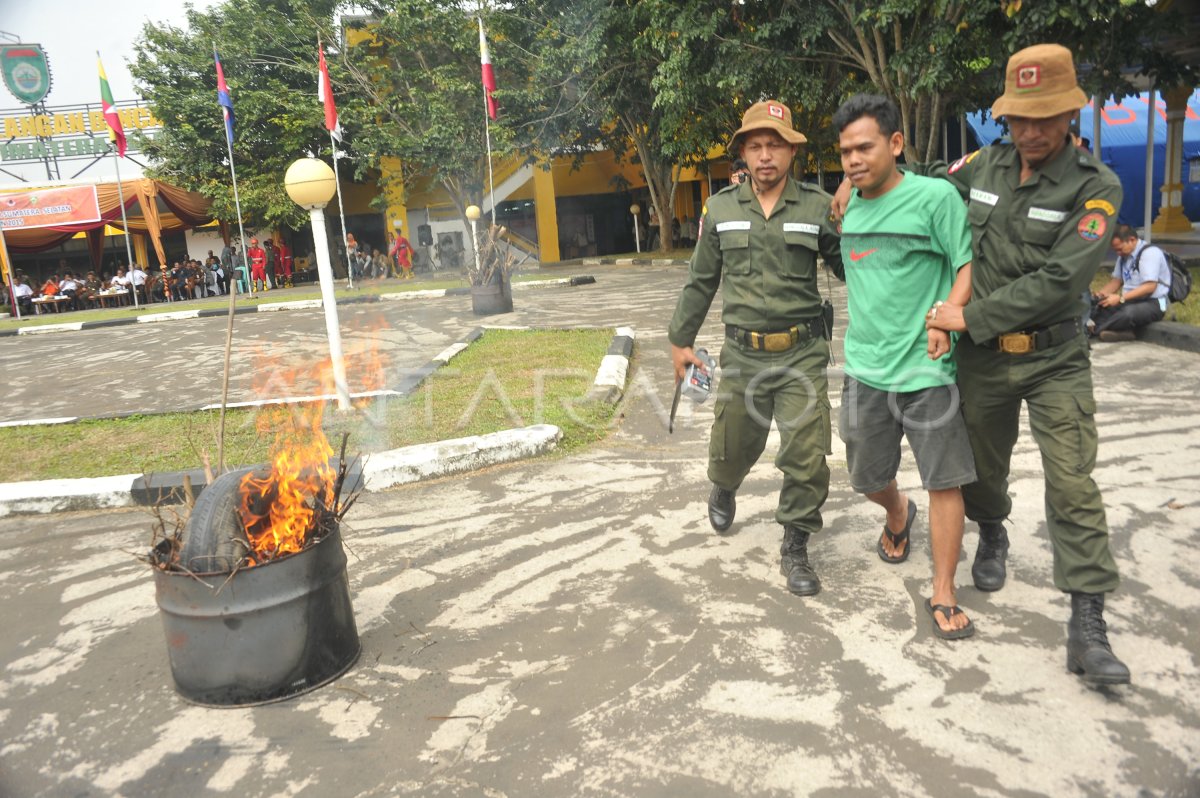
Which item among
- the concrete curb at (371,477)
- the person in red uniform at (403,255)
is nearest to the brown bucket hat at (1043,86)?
the concrete curb at (371,477)

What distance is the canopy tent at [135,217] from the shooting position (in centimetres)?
2666

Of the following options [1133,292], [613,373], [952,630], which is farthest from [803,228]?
[1133,292]

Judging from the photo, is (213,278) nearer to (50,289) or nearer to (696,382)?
(50,289)

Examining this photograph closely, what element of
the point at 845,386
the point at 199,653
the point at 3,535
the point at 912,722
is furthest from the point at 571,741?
the point at 3,535

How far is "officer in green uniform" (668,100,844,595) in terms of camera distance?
376 cm

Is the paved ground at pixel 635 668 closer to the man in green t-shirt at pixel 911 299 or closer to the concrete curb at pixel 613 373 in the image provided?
the man in green t-shirt at pixel 911 299

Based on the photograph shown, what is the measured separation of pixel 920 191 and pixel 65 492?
534cm

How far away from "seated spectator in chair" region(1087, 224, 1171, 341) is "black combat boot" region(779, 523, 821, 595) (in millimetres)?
6219

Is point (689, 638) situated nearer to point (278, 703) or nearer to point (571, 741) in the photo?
point (571, 741)

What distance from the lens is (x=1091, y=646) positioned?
2908 millimetres

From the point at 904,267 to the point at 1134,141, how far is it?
66.4ft

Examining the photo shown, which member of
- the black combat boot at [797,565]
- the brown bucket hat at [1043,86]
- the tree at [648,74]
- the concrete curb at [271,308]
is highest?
the tree at [648,74]

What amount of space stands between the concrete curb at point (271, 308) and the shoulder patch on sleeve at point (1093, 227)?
1730 cm

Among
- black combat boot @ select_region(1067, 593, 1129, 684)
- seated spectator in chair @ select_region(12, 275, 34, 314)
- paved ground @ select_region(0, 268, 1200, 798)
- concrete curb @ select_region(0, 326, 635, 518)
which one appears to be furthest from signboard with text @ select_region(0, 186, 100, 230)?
black combat boot @ select_region(1067, 593, 1129, 684)
